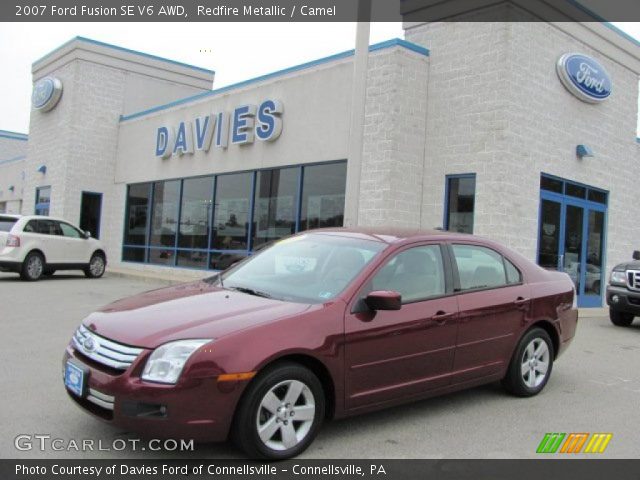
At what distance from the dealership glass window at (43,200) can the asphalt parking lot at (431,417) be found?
16507 millimetres

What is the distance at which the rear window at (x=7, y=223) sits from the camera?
14875 mm

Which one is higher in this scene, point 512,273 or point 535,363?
point 512,273

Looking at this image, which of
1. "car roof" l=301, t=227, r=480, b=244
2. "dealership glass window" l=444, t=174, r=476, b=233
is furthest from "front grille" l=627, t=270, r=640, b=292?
"car roof" l=301, t=227, r=480, b=244

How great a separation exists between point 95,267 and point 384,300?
14.4 meters

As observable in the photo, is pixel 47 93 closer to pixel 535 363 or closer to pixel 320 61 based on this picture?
pixel 320 61

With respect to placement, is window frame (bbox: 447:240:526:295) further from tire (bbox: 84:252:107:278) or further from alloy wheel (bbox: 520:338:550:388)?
tire (bbox: 84:252:107:278)

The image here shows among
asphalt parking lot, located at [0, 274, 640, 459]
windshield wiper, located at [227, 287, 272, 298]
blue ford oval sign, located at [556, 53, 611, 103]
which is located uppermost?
blue ford oval sign, located at [556, 53, 611, 103]

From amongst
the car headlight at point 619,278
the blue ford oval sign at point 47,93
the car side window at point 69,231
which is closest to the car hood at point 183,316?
the car headlight at point 619,278

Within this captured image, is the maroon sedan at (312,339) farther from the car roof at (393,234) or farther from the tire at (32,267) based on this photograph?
the tire at (32,267)

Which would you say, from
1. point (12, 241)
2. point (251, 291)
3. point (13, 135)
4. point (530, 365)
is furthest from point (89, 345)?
point (13, 135)

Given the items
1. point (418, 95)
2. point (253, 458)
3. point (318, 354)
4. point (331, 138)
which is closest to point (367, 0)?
point (418, 95)

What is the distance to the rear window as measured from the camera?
1488cm

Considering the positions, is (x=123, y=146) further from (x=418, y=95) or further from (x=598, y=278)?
(x=598, y=278)

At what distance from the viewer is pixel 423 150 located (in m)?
13.2
